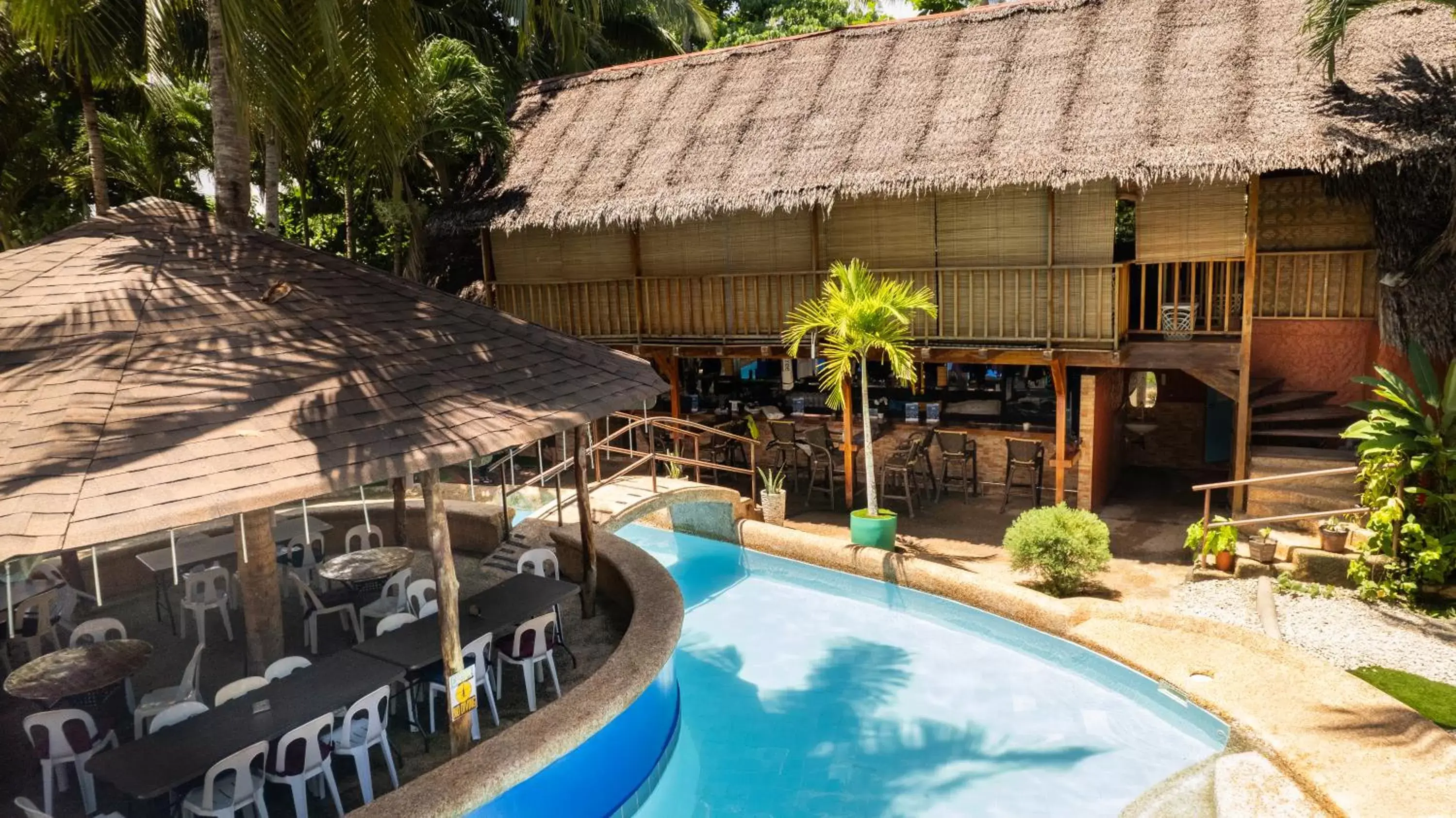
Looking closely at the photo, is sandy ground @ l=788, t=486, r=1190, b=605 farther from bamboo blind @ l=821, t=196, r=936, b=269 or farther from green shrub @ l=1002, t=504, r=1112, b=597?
bamboo blind @ l=821, t=196, r=936, b=269

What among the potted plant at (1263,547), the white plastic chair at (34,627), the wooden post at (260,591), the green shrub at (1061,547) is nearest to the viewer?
the wooden post at (260,591)

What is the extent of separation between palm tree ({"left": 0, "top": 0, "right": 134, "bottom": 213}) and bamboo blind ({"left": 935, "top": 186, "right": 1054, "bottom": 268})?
399 inches

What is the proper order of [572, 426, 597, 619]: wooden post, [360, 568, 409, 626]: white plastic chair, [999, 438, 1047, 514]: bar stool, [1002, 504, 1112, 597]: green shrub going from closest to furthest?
[360, 568, 409, 626]: white plastic chair, [572, 426, 597, 619]: wooden post, [1002, 504, 1112, 597]: green shrub, [999, 438, 1047, 514]: bar stool

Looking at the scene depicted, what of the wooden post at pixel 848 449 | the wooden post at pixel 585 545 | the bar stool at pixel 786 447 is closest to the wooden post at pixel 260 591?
the wooden post at pixel 585 545

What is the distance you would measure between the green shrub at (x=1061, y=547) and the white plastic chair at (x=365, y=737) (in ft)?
22.7

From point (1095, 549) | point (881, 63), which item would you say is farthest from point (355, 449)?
point (881, 63)

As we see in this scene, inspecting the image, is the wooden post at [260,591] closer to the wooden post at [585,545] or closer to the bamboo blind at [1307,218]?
the wooden post at [585,545]

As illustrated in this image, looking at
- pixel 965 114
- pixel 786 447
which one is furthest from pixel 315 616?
pixel 965 114

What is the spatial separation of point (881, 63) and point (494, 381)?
1000 cm

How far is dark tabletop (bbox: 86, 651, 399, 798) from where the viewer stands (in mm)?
5836

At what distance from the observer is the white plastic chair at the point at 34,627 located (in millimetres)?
8539

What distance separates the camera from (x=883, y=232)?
14.1m

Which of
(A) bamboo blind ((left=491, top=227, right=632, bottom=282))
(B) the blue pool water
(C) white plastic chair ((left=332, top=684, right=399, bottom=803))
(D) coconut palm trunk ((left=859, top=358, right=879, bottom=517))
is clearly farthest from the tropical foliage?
(A) bamboo blind ((left=491, top=227, right=632, bottom=282))

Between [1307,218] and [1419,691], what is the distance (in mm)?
7742
